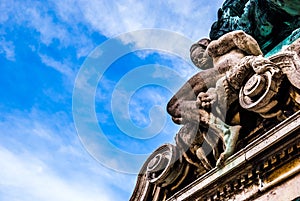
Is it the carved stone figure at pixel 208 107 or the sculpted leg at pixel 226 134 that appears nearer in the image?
the sculpted leg at pixel 226 134

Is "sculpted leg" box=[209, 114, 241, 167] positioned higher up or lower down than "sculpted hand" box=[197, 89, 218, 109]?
lower down

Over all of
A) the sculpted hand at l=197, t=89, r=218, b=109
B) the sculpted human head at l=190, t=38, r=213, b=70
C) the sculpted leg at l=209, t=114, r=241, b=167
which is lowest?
the sculpted leg at l=209, t=114, r=241, b=167

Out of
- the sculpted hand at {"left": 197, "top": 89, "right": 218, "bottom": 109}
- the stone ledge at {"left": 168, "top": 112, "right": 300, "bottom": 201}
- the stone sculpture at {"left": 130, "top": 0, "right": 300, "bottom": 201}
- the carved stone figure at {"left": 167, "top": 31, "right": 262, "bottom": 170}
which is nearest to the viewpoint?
the stone ledge at {"left": 168, "top": 112, "right": 300, "bottom": 201}

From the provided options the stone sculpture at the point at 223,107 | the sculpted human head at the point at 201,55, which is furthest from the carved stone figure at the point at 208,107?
the sculpted human head at the point at 201,55

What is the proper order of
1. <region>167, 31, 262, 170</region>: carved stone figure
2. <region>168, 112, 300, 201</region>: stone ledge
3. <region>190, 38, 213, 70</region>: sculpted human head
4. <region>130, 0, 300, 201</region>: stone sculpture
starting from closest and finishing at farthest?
<region>168, 112, 300, 201</region>: stone ledge < <region>130, 0, 300, 201</region>: stone sculpture < <region>167, 31, 262, 170</region>: carved stone figure < <region>190, 38, 213, 70</region>: sculpted human head

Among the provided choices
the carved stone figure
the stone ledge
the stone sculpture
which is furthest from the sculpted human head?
the stone ledge

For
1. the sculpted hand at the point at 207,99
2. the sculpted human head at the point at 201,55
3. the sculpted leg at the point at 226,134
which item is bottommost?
the sculpted leg at the point at 226,134

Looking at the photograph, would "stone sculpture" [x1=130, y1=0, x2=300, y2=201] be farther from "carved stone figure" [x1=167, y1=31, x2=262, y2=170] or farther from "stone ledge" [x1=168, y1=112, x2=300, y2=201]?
"stone ledge" [x1=168, y1=112, x2=300, y2=201]

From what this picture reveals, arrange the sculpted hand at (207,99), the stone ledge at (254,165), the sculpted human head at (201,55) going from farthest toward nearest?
the sculpted human head at (201,55), the sculpted hand at (207,99), the stone ledge at (254,165)

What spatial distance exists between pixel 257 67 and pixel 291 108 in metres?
0.61

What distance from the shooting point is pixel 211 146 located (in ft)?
16.8

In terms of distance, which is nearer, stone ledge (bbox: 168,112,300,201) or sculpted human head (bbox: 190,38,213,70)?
stone ledge (bbox: 168,112,300,201)

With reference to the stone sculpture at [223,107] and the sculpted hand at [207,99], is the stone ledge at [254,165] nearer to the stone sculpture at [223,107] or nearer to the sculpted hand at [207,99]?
the stone sculpture at [223,107]

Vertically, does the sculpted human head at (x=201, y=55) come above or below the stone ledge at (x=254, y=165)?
above
